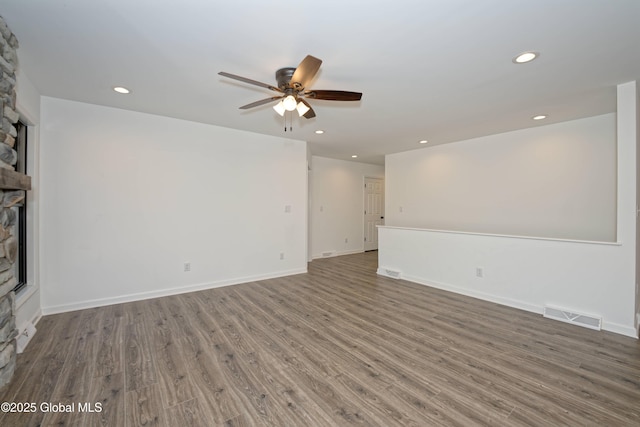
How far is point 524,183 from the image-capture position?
14.3 ft

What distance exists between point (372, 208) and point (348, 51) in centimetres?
604

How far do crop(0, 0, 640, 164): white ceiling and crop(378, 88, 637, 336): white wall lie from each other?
2.55 feet

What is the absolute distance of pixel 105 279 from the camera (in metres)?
3.55

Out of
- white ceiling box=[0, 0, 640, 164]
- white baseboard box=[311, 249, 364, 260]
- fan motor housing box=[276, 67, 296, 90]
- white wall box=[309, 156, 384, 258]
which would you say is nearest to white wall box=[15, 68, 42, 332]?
white ceiling box=[0, 0, 640, 164]

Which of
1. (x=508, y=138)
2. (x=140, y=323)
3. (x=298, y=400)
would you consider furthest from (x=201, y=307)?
(x=508, y=138)

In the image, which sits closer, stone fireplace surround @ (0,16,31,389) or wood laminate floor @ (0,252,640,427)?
wood laminate floor @ (0,252,640,427)

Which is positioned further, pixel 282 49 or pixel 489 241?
pixel 489 241

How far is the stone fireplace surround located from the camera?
6.31 feet

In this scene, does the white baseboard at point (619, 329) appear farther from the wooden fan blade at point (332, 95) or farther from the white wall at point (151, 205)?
Answer: the white wall at point (151, 205)

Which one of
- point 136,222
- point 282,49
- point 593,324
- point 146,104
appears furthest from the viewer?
point 136,222

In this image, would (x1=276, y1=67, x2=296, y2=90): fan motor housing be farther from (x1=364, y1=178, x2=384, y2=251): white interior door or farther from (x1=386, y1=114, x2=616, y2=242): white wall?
(x1=364, y1=178, x2=384, y2=251): white interior door

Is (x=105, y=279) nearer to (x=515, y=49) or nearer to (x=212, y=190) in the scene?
(x=212, y=190)

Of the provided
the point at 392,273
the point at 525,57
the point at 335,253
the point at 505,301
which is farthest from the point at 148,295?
the point at 525,57

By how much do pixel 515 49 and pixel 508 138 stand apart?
111 inches
